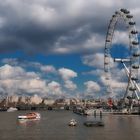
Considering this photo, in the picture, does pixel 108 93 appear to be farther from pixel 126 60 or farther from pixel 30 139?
pixel 30 139

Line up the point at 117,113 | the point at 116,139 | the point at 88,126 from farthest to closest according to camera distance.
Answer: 1. the point at 117,113
2. the point at 88,126
3. the point at 116,139

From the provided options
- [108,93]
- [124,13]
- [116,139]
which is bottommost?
[116,139]

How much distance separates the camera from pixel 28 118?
138750 millimetres

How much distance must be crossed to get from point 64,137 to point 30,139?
253 inches


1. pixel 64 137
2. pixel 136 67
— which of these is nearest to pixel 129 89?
pixel 136 67

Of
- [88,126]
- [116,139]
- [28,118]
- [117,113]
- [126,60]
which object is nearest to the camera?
[116,139]

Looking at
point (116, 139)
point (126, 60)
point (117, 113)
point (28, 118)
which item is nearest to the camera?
point (116, 139)

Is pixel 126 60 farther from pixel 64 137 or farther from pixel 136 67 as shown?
pixel 64 137

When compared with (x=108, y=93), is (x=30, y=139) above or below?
below

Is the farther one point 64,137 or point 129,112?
point 129,112

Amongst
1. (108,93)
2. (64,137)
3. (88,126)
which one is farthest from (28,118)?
(64,137)

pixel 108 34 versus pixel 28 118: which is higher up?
pixel 108 34

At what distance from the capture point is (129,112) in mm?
155250

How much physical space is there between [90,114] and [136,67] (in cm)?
3141
